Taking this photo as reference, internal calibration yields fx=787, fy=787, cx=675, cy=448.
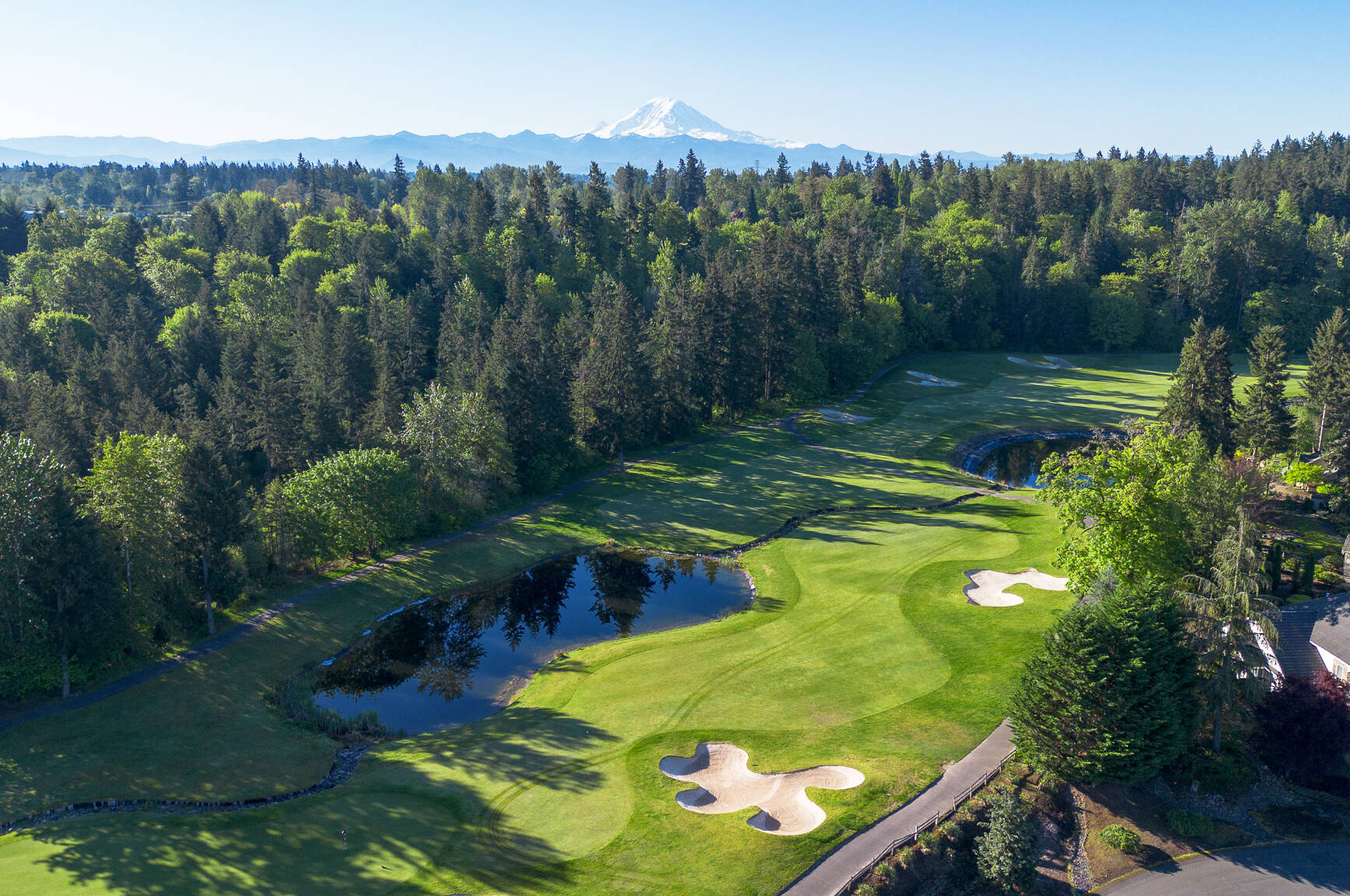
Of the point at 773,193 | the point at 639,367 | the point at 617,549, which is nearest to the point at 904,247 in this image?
the point at 773,193

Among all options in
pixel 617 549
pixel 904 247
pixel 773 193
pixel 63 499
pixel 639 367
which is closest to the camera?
pixel 63 499

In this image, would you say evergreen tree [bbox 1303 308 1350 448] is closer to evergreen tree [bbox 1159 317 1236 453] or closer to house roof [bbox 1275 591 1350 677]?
evergreen tree [bbox 1159 317 1236 453]

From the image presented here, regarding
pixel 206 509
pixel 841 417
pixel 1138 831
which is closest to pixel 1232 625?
pixel 1138 831

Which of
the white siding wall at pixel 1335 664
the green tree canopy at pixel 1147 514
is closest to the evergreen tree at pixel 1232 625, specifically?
the white siding wall at pixel 1335 664

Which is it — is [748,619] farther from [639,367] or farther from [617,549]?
[639,367]

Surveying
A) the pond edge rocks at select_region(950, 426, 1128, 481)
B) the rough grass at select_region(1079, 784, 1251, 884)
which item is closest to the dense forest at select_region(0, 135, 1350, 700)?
the pond edge rocks at select_region(950, 426, 1128, 481)

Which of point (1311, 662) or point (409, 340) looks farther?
point (409, 340)

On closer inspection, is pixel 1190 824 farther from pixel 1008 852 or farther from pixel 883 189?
pixel 883 189
